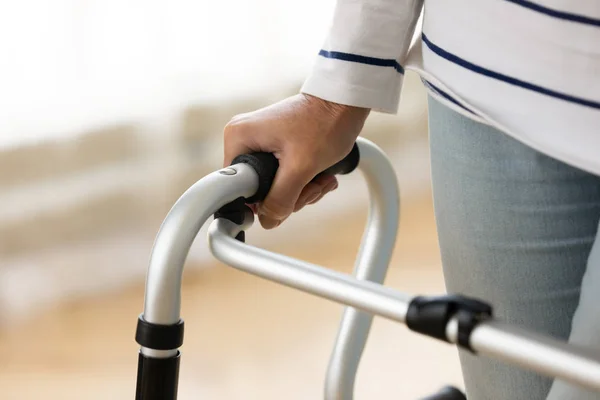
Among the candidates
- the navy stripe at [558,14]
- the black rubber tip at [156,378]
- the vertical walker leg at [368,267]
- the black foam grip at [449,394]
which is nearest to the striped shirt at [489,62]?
the navy stripe at [558,14]

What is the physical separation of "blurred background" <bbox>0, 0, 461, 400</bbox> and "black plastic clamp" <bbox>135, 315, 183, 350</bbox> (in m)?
1.20

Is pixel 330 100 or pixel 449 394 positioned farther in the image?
pixel 449 394

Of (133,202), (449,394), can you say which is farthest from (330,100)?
(133,202)

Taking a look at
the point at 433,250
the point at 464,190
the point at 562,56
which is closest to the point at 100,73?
the point at 433,250

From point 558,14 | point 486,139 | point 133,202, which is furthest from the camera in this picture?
point 133,202

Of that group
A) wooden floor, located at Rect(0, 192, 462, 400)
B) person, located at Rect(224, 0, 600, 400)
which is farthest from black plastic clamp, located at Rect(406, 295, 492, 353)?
wooden floor, located at Rect(0, 192, 462, 400)

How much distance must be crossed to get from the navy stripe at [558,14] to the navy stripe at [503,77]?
5 cm

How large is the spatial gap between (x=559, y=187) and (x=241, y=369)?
4.41 feet

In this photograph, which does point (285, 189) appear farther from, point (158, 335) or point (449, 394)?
point (449, 394)

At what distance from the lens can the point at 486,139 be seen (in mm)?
753

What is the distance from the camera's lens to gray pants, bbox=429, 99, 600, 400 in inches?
28.8

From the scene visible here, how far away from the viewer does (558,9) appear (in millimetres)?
628

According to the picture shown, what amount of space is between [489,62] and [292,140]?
18 centimetres

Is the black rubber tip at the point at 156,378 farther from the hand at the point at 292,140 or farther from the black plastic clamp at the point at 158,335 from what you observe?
the hand at the point at 292,140
